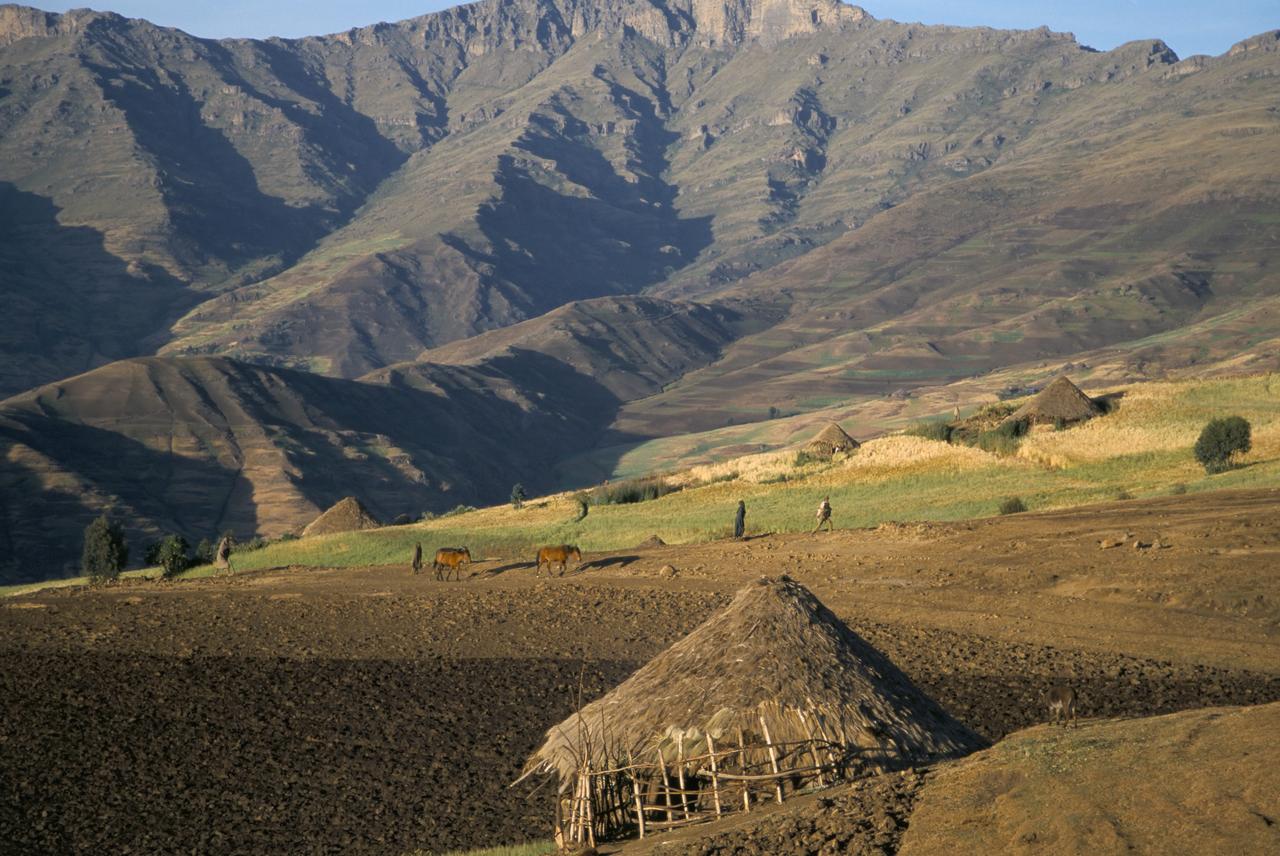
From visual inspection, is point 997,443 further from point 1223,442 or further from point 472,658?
Result: point 472,658

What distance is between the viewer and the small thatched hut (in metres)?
66.3

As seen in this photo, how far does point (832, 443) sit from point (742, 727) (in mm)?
52497

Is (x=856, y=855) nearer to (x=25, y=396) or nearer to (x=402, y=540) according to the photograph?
(x=402, y=540)

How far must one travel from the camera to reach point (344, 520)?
6456 cm

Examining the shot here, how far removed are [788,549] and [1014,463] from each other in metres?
18.1

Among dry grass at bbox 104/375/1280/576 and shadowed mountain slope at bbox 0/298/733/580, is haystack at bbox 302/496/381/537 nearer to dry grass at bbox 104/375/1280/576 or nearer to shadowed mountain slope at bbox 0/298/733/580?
dry grass at bbox 104/375/1280/576

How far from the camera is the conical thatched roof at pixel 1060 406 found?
57.1 m

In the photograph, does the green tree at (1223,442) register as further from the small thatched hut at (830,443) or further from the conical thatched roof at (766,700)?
the conical thatched roof at (766,700)

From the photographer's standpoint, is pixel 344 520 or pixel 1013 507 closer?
pixel 1013 507

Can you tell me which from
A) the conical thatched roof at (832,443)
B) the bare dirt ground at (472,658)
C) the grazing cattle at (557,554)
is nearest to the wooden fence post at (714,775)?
the bare dirt ground at (472,658)

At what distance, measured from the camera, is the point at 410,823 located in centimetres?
1841

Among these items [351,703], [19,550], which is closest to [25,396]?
[19,550]

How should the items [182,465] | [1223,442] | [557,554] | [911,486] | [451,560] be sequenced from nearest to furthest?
[557,554] → [451,560] → [1223,442] → [911,486] → [182,465]

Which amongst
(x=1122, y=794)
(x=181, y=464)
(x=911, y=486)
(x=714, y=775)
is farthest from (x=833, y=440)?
(x=181, y=464)
